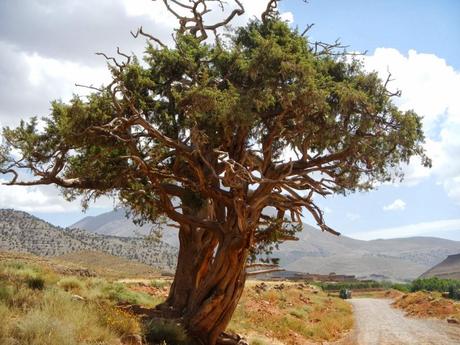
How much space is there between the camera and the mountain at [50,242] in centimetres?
9250

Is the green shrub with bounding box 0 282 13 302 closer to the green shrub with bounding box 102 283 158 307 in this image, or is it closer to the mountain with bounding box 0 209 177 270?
the green shrub with bounding box 102 283 158 307

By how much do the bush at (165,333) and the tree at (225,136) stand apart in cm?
125

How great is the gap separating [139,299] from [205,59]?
12.1 m

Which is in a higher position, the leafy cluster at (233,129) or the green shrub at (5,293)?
the leafy cluster at (233,129)

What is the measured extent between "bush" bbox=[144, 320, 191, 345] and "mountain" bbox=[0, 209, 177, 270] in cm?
6603

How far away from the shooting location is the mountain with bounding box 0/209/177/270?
92.5 m

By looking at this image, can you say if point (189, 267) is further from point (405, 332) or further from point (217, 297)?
point (405, 332)

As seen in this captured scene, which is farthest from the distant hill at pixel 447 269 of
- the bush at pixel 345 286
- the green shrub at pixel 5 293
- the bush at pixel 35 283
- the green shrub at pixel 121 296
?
the green shrub at pixel 5 293

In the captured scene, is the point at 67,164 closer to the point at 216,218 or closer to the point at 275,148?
the point at 216,218

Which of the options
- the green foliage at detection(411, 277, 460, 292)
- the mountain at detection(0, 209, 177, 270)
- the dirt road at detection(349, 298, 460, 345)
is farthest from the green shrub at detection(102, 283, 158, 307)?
the green foliage at detection(411, 277, 460, 292)

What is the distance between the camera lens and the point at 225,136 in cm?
1479

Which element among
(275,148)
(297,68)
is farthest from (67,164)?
(297,68)

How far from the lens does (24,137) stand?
1580cm

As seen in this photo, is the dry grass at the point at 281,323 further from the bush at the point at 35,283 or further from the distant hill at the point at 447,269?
the distant hill at the point at 447,269
